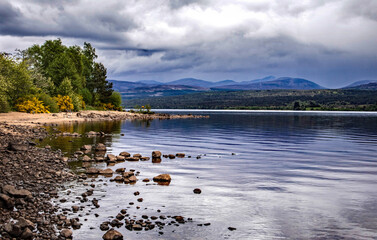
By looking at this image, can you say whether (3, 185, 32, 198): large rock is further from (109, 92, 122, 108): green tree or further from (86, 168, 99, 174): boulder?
(109, 92, 122, 108): green tree

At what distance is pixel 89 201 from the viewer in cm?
1670

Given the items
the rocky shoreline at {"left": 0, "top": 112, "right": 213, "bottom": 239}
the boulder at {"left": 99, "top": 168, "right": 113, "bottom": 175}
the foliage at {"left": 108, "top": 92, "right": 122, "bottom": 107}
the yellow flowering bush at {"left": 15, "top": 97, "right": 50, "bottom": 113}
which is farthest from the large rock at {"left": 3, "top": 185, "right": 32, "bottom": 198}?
the foliage at {"left": 108, "top": 92, "right": 122, "bottom": 107}

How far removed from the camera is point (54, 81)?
4365 inches

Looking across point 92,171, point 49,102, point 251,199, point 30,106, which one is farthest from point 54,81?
point 251,199

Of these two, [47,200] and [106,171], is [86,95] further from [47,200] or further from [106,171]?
[47,200]

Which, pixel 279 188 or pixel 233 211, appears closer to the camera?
pixel 233 211

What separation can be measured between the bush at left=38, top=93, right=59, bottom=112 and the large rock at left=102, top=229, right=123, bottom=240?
8546 cm

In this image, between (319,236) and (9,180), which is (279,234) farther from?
(9,180)

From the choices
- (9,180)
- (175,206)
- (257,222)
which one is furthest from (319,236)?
(9,180)

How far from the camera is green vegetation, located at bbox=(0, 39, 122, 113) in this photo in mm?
79688

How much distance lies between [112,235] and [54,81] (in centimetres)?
10847

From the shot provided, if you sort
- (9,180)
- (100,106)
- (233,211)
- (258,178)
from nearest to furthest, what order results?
(233,211), (9,180), (258,178), (100,106)

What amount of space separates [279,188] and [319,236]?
744cm

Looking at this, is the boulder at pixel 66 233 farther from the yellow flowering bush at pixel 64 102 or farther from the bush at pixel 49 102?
the yellow flowering bush at pixel 64 102
